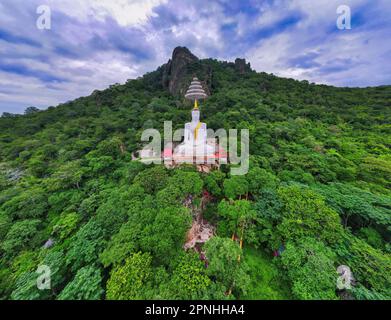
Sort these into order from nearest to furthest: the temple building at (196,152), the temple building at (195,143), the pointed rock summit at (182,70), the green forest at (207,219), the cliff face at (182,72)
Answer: the green forest at (207,219), the temple building at (196,152), the temple building at (195,143), the cliff face at (182,72), the pointed rock summit at (182,70)

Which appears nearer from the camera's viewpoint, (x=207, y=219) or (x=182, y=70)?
(x=207, y=219)

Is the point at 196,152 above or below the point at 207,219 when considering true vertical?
above

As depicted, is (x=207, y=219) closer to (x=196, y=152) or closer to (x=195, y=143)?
(x=196, y=152)

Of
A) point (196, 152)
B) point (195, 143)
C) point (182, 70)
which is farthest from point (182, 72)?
point (196, 152)

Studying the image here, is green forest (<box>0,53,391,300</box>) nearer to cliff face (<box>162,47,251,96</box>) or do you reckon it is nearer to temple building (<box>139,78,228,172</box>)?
temple building (<box>139,78,228,172</box>)

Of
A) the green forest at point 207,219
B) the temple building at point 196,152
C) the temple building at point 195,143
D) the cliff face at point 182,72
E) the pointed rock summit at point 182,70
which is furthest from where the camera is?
the pointed rock summit at point 182,70

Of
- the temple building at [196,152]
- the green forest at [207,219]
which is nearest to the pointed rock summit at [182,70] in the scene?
the temple building at [196,152]

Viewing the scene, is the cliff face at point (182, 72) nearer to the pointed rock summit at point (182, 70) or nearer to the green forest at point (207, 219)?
the pointed rock summit at point (182, 70)

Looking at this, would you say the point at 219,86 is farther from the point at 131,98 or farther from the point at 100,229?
the point at 100,229

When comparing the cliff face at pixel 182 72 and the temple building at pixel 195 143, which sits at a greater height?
the cliff face at pixel 182 72

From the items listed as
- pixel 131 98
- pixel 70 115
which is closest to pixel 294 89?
pixel 131 98

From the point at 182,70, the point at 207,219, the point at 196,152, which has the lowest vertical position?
the point at 207,219

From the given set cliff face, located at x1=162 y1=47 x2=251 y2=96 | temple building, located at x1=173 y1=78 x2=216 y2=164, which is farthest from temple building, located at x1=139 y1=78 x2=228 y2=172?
cliff face, located at x1=162 y1=47 x2=251 y2=96

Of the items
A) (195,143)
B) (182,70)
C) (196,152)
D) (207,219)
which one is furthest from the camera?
(182,70)
